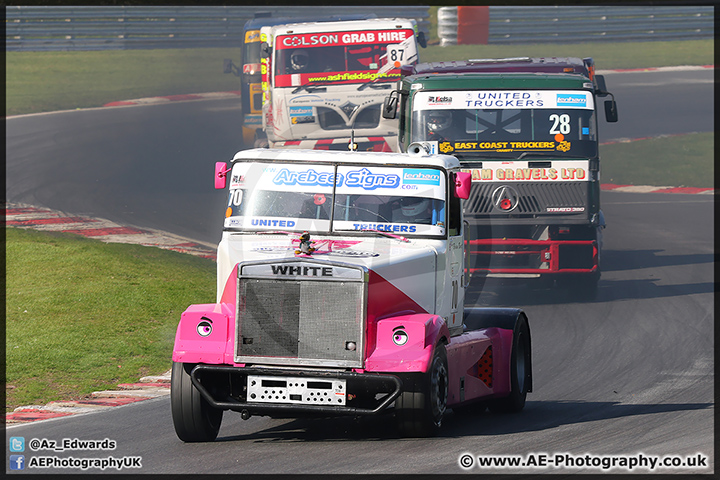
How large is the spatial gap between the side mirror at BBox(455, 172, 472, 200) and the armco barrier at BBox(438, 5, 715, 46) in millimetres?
35700

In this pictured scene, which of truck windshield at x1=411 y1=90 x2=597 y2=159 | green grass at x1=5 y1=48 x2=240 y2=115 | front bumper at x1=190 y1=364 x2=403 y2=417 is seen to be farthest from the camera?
green grass at x1=5 y1=48 x2=240 y2=115

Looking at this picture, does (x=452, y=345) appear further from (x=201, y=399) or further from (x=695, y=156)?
(x=695, y=156)

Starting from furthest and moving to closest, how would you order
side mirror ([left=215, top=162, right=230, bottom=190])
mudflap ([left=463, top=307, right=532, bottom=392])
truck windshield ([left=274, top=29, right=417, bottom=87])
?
1. truck windshield ([left=274, top=29, right=417, bottom=87])
2. mudflap ([left=463, top=307, right=532, bottom=392])
3. side mirror ([left=215, top=162, right=230, bottom=190])

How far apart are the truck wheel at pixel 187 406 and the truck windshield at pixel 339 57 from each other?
47.4ft

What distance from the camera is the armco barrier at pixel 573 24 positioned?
44.2 metres

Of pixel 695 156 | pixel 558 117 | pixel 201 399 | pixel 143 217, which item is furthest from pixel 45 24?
pixel 201 399

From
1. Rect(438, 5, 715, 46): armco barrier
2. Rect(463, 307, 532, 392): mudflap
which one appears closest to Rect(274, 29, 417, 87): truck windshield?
Rect(463, 307, 532, 392): mudflap

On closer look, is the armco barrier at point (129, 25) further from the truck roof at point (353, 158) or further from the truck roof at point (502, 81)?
the truck roof at point (353, 158)

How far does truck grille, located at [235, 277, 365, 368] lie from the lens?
328 inches

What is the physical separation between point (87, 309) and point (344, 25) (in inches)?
393

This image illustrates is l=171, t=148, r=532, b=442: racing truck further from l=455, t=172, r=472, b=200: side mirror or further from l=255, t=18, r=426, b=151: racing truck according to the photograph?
l=255, t=18, r=426, b=151: racing truck

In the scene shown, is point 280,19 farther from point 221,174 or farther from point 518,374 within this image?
point 518,374

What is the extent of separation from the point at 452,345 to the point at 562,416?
58.0 inches

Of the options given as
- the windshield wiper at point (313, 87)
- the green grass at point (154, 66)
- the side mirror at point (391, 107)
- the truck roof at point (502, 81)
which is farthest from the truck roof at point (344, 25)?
the green grass at point (154, 66)
